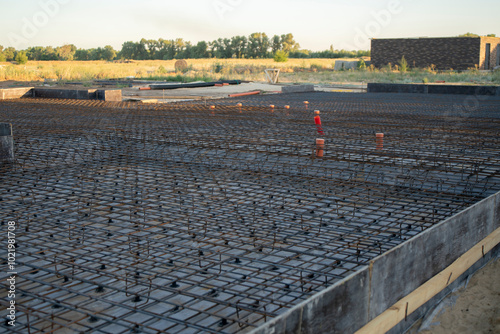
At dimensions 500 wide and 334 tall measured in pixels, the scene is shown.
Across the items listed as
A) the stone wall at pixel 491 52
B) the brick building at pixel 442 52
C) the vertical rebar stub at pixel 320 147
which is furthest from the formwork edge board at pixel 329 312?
the stone wall at pixel 491 52

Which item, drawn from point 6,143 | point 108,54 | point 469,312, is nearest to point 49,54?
point 108,54

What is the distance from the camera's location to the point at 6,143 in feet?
22.7

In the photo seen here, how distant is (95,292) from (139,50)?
86554 mm

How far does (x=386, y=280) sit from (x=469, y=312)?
1430 mm

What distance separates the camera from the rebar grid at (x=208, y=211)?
3154 millimetres

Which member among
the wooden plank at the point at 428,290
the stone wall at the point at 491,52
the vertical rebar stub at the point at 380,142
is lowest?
the wooden plank at the point at 428,290

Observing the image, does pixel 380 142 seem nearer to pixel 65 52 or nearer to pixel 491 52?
pixel 491 52

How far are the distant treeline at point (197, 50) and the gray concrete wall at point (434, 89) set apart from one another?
56.5 meters

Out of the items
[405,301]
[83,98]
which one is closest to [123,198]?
[405,301]

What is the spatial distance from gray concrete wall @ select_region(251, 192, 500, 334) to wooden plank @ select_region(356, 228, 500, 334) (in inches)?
2.0

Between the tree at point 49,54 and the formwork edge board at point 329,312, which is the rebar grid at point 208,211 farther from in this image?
the tree at point 49,54

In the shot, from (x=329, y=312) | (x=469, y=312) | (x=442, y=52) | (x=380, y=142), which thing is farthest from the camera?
(x=442, y=52)

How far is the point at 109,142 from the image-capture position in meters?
8.65

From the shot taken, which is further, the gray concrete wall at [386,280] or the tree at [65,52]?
the tree at [65,52]
